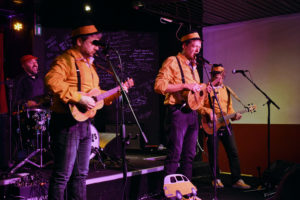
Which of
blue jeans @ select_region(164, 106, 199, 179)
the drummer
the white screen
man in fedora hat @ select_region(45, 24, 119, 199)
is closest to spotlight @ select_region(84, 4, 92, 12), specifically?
the drummer

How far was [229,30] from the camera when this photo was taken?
880 cm

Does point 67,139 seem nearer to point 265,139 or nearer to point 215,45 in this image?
point 265,139

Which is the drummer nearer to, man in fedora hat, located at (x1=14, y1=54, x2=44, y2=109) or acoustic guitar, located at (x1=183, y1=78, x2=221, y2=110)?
man in fedora hat, located at (x1=14, y1=54, x2=44, y2=109)

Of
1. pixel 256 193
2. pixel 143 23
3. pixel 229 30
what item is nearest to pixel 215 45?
pixel 229 30

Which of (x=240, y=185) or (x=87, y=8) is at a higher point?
(x=87, y=8)

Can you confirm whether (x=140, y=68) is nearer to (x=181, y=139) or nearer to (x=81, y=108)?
(x=181, y=139)

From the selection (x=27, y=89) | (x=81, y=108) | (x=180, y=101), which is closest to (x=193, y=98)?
(x=180, y=101)

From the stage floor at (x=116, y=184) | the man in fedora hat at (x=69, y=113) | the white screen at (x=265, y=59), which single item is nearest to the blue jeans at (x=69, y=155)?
the man in fedora hat at (x=69, y=113)

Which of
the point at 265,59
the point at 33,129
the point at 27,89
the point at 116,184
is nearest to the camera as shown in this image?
the point at 116,184

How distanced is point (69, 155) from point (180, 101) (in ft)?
6.65

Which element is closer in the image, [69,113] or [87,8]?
[69,113]

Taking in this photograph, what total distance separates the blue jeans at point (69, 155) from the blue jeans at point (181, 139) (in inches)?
58.2

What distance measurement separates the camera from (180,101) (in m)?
4.89

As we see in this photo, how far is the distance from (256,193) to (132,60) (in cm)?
458
